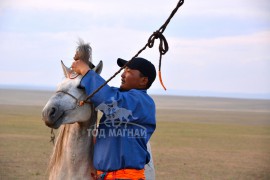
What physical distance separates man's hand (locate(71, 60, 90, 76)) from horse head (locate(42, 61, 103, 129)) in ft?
0.21

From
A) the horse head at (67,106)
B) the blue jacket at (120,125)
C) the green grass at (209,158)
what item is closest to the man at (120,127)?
the blue jacket at (120,125)

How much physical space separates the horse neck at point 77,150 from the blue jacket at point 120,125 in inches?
3.9

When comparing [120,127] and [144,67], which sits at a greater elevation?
[144,67]

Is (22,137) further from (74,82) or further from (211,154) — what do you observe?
(74,82)

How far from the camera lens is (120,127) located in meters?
4.30

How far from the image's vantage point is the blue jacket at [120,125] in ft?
13.6

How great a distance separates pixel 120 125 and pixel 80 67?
1.89 ft

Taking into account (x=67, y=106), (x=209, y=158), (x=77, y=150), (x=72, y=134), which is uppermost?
(x=67, y=106)

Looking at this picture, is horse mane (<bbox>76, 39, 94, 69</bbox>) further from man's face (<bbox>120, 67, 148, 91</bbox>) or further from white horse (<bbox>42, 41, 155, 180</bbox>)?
man's face (<bbox>120, 67, 148, 91</bbox>)

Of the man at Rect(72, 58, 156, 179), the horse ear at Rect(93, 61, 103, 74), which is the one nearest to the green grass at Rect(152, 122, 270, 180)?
the man at Rect(72, 58, 156, 179)

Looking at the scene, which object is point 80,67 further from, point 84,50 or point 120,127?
point 120,127

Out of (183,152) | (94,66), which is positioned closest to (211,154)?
(183,152)

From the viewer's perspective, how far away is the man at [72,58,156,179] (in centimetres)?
417

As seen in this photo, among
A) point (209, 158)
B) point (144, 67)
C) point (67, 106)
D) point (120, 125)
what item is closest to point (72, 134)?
point (67, 106)
